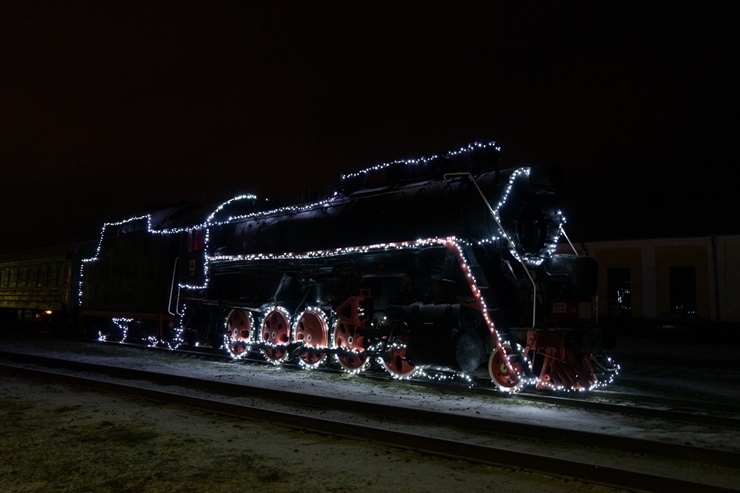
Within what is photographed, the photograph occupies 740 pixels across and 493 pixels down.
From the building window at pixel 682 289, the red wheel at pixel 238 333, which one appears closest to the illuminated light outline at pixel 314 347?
the red wheel at pixel 238 333

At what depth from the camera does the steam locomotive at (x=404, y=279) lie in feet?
30.2

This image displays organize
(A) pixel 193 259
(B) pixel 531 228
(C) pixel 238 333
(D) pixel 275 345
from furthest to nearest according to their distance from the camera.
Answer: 1. (A) pixel 193 259
2. (C) pixel 238 333
3. (D) pixel 275 345
4. (B) pixel 531 228

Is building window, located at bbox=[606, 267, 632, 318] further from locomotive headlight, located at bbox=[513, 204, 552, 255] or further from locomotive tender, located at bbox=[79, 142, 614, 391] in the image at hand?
locomotive headlight, located at bbox=[513, 204, 552, 255]

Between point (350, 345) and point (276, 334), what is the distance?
7.60 ft

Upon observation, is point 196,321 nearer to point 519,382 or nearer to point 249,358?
point 249,358

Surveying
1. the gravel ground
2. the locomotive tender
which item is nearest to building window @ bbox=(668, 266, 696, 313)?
the locomotive tender

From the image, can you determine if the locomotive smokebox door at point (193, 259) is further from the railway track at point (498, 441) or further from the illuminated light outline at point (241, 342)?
the railway track at point (498, 441)

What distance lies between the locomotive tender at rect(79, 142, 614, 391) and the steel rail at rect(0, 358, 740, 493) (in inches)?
115

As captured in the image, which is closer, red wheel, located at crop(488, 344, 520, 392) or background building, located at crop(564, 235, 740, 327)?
red wheel, located at crop(488, 344, 520, 392)

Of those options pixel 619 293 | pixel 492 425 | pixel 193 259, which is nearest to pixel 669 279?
pixel 619 293

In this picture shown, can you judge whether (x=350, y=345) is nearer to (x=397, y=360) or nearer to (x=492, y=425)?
(x=397, y=360)

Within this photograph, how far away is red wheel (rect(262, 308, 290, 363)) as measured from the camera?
42.2 feet

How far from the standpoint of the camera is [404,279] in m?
10.7

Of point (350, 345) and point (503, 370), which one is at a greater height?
point (350, 345)
